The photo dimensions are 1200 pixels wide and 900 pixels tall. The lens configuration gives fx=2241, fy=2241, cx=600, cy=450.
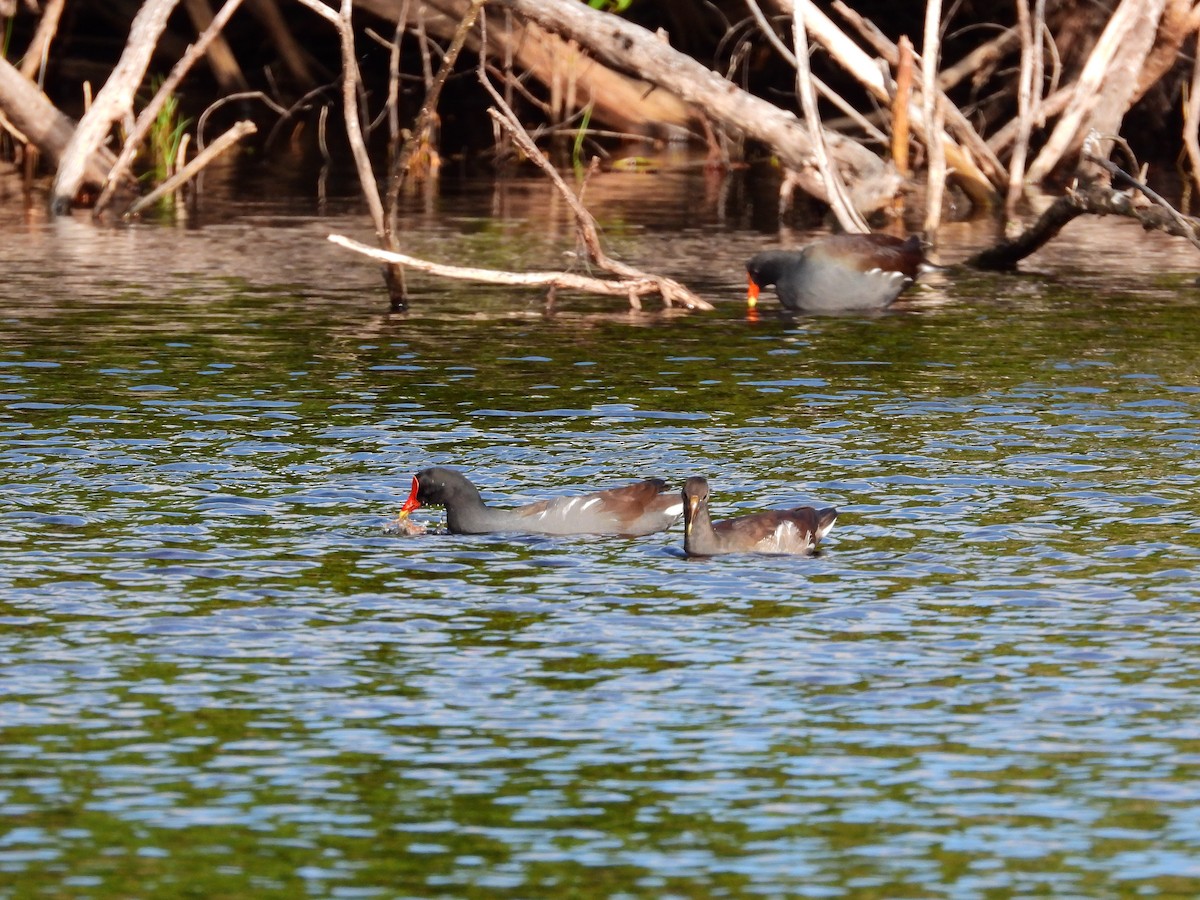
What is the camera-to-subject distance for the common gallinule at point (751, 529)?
1080cm

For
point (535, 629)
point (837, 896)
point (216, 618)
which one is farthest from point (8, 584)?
point (837, 896)

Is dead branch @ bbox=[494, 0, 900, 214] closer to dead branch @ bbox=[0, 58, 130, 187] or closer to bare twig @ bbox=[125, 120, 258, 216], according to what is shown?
bare twig @ bbox=[125, 120, 258, 216]

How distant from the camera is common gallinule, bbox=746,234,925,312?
792 inches

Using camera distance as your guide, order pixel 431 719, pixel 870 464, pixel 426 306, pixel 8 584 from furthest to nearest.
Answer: pixel 426 306, pixel 870 464, pixel 8 584, pixel 431 719

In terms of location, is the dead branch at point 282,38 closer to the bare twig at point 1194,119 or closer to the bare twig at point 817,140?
the bare twig at point 817,140

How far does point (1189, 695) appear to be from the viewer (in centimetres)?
869

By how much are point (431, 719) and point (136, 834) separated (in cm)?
145

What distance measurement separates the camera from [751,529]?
10969 mm

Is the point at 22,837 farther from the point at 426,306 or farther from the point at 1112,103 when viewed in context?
the point at 1112,103

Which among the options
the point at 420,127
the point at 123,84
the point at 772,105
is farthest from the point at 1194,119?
the point at 420,127

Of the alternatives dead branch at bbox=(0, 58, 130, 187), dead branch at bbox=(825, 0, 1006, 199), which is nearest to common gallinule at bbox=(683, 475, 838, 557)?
dead branch at bbox=(825, 0, 1006, 199)

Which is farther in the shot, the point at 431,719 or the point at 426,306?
the point at 426,306

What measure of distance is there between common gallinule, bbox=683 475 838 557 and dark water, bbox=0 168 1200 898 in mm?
100

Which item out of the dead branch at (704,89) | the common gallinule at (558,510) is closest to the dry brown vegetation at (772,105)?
the dead branch at (704,89)
